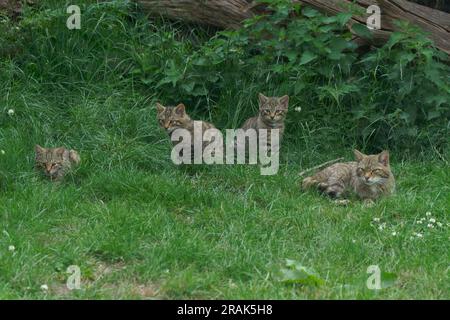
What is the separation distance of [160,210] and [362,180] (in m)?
2.05

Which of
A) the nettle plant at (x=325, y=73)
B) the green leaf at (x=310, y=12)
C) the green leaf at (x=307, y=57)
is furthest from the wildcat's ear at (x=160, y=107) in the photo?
the green leaf at (x=310, y=12)

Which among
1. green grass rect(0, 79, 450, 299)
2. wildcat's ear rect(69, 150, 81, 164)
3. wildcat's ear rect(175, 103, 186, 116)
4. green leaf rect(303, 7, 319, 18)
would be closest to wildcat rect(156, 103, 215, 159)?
wildcat's ear rect(175, 103, 186, 116)

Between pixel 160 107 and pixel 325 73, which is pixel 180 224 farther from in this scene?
pixel 325 73

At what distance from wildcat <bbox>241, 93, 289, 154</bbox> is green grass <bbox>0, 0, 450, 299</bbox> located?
0.24m

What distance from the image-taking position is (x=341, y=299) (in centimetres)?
634

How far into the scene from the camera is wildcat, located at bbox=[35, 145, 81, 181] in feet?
29.6

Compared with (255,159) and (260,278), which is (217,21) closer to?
(255,159)

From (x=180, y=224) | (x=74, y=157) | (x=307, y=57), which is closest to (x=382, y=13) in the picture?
(x=307, y=57)

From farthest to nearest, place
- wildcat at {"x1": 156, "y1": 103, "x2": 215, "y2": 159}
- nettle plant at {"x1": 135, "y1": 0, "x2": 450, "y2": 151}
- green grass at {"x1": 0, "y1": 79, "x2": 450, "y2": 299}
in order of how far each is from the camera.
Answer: nettle plant at {"x1": 135, "y1": 0, "x2": 450, "y2": 151} < wildcat at {"x1": 156, "y1": 103, "x2": 215, "y2": 159} < green grass at {"x1": 0, "y1": 79, "x2": 450, "y2": 299}

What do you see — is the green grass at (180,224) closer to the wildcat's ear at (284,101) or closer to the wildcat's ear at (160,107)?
the wildcat's ear at (160,107)

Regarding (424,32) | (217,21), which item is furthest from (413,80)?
(217,21)

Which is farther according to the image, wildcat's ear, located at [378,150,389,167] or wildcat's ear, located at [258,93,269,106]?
wildcat's ear, located at [258,93,269,106]

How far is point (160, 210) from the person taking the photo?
8.09 metres

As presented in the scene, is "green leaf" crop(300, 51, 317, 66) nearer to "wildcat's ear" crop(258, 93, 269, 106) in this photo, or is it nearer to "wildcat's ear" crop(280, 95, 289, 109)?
"wildcat's ear" crop(280, 95, 289, 109)
